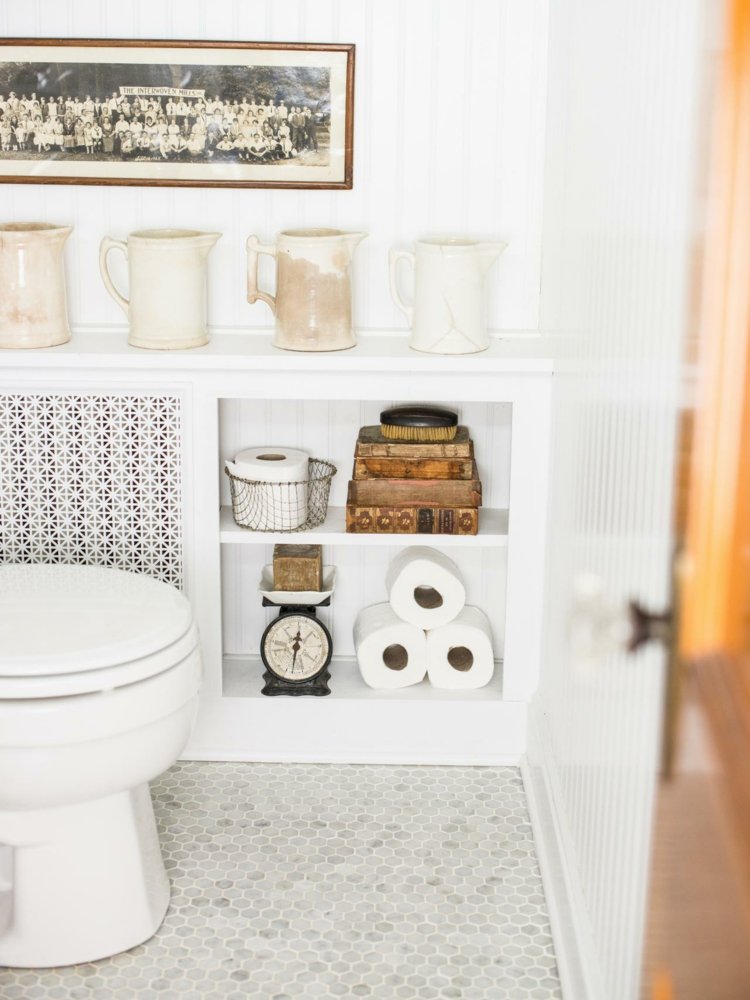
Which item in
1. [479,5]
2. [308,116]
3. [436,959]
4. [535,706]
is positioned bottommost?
[436,959]

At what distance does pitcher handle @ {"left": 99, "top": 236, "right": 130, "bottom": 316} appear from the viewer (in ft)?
7.15

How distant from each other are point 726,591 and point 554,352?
1516mm

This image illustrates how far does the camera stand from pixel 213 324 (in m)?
2.38

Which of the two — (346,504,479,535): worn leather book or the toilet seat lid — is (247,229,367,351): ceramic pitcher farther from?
the toilet seat lid

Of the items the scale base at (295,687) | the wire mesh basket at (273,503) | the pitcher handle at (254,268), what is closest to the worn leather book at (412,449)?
the wire mesh basket at (273,503)

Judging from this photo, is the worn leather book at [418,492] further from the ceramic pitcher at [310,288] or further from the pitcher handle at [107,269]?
the pitcher handle at [107,269]

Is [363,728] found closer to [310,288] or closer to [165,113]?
[310,288]

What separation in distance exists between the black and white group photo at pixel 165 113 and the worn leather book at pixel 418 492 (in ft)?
→ 1.98

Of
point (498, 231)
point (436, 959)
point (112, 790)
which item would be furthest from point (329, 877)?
point (498, 231)

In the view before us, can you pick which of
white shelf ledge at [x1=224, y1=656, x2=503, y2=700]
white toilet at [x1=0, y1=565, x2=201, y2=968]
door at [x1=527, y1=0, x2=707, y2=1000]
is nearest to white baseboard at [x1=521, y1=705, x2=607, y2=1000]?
door at [x1=527, y1=0, x2=707, y2=1000]

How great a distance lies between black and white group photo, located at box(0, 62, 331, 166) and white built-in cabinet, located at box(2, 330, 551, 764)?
0.34m

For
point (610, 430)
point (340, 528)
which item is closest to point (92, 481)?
point (340, 528)

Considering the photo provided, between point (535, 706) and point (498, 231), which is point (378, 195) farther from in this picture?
point (535, 706)

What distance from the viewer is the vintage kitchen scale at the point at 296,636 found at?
235 centimetres
